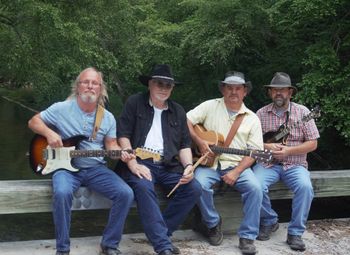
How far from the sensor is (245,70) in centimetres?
1442

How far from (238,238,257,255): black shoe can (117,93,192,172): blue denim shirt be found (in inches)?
34.7

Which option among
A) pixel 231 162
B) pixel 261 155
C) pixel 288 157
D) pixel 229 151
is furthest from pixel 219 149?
pixel 288 157

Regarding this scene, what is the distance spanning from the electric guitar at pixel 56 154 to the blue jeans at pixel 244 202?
2.63ft

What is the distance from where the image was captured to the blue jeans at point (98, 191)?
3994 mm

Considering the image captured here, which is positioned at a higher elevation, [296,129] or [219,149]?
[296,129]

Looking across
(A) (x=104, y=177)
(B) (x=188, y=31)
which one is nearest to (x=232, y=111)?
(A) (x=104, y=177)

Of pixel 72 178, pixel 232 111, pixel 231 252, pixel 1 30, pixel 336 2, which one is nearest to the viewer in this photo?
pixel 72 178

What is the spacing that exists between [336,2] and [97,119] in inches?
235

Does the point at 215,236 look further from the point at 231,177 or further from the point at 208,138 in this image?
the point at 208,138

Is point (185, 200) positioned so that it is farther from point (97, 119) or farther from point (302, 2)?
point (302, 2)

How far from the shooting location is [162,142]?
4645 millimetres

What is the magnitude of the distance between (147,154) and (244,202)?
3.36 feet

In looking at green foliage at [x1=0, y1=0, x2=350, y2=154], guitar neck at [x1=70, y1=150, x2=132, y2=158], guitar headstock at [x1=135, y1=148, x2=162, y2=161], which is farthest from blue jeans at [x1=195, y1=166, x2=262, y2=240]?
green foliage at [x1=0, y1=0, x2=350, y2=154]

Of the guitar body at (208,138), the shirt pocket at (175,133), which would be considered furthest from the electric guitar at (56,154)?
the guitar body at (208,138)
